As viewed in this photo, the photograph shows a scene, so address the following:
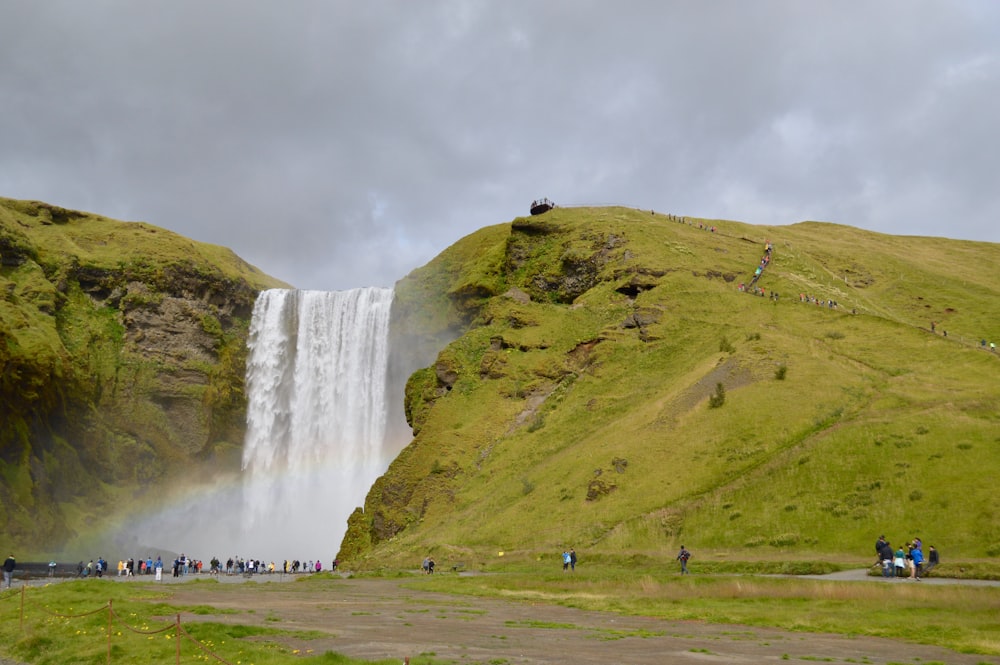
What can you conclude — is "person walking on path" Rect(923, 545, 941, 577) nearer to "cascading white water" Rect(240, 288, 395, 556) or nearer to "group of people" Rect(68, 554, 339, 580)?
"group of people" Rect(68, 554, 339, 580)

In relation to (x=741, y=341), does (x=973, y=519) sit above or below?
below

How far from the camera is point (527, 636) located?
22.7 metres

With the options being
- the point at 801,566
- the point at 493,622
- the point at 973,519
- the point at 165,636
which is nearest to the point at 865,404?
the point at 973,519

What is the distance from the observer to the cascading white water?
89625 millimetres

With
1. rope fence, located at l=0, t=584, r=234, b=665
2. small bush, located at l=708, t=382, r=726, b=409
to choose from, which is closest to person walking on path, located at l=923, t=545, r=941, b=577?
small bush, located at l=708, t=382, r=726, b=409

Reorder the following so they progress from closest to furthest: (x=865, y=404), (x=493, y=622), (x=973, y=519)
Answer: (x=493, y=622), (x=973, y=519), (x=865, y=404)

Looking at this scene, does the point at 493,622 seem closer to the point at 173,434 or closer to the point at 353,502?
the point at 353,502

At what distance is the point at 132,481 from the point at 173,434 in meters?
7.72

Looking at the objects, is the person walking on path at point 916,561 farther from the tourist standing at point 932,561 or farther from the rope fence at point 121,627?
the rope fence at point 121,627

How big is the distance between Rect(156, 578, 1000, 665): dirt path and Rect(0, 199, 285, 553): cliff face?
55.8 metres

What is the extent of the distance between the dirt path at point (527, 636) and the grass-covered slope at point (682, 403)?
551 inches

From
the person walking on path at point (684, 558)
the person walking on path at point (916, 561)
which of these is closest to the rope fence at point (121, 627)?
the person walking on path at point (684, 558)

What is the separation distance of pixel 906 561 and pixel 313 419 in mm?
75653

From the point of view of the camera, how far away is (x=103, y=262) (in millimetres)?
104250
